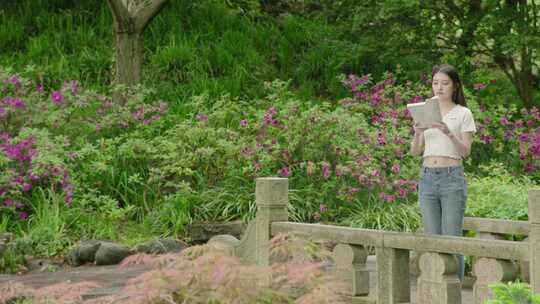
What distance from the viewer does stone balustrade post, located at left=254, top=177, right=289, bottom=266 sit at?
6.77 metres

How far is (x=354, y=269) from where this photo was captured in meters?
6.29

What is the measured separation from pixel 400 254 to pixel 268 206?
115 centimetres

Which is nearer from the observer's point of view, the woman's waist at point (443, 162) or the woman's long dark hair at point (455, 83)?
the woman's waist at point (443, 162)

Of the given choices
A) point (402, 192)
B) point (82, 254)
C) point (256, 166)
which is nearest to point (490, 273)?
point (82, 254)

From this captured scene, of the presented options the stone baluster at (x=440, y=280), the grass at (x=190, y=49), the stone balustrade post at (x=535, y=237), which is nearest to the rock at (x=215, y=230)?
the grass at (x=190, y=49)

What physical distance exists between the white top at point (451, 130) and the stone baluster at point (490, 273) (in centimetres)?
100

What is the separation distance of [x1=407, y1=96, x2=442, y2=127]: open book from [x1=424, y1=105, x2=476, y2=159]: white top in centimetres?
23

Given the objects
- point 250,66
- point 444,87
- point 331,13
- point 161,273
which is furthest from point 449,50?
point 161,273

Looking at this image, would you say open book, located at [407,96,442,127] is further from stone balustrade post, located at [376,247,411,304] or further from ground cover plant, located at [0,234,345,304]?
ground cover plant, located at [0,234,345,304]

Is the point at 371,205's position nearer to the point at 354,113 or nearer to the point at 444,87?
the point at 354,113

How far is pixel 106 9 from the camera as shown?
18.9 metres

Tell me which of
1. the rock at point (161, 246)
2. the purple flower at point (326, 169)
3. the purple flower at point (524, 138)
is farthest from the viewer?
the purple flower at point (524, 138)

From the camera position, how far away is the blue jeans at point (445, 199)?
6.27 m

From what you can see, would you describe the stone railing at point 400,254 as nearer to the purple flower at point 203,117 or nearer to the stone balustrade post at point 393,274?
the stone balustrade post at point 393,274
